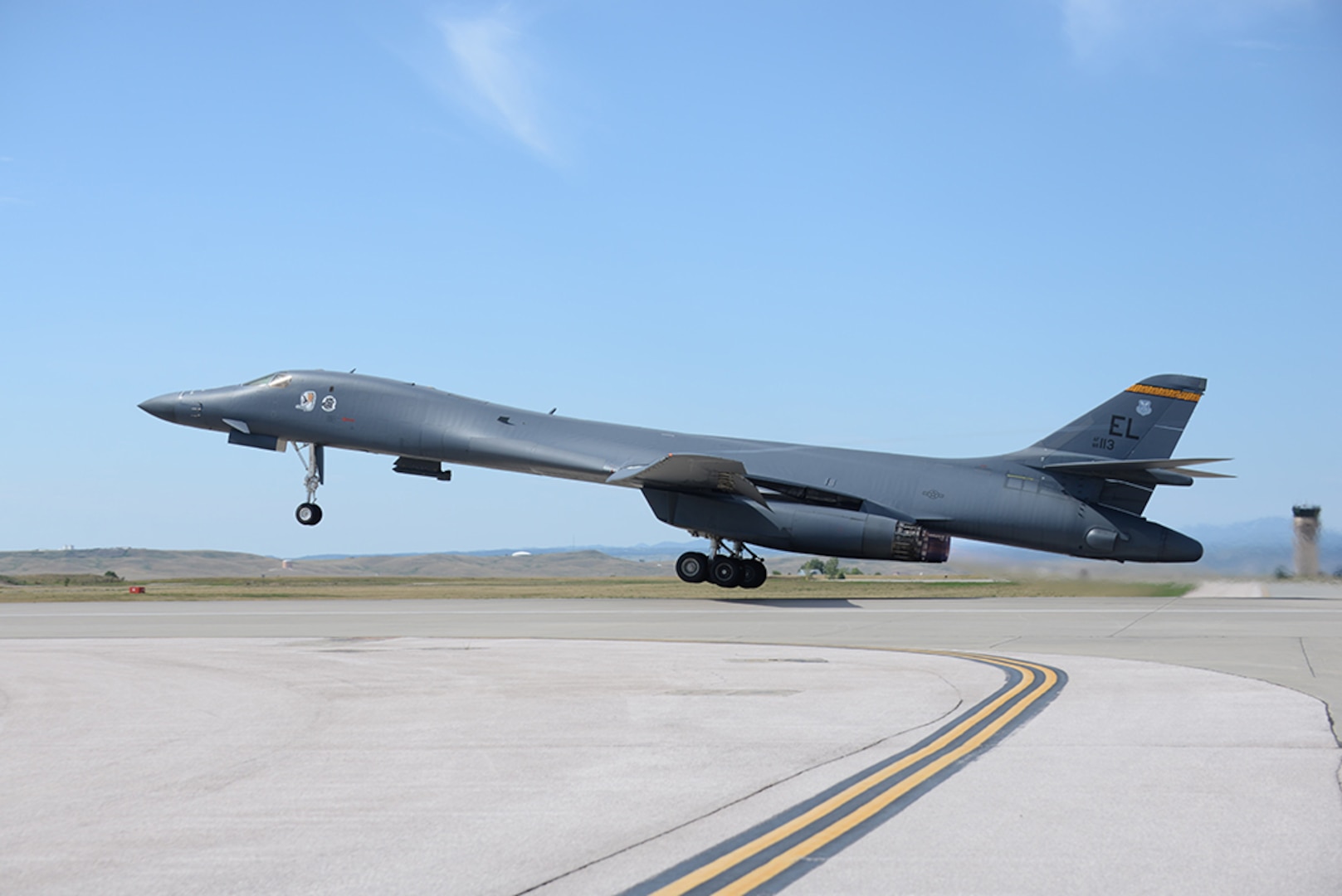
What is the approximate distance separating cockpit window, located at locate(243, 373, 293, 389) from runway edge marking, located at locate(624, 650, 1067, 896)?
2523 cm

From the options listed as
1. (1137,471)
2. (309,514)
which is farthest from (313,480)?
(1137,471)

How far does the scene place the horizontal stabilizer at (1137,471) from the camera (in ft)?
87.1

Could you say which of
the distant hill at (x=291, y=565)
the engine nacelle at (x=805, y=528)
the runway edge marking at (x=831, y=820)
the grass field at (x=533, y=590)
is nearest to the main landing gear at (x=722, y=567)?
the grass field at (x=533, y=590)

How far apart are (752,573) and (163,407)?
16.5 meters

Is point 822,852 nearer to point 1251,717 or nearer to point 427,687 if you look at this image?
point 1251,717

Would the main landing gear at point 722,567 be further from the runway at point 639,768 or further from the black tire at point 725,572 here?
the runway at point 639,768

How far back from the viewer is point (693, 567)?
3006cm

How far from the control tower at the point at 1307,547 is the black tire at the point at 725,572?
13.7 meters

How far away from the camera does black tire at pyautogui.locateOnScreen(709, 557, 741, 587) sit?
30.0 m

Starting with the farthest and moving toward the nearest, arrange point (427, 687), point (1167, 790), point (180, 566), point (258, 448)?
point (180, 566), point (258, 448), point (427, 687), point (1167, 790)

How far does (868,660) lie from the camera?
560 inches

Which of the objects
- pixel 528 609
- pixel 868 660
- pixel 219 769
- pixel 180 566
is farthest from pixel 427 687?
pixel 180 566

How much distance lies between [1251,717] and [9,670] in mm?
12936

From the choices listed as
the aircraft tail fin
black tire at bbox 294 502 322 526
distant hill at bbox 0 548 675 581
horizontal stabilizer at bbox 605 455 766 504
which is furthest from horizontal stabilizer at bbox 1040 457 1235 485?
distant hill at bbox 0 548 675 581
